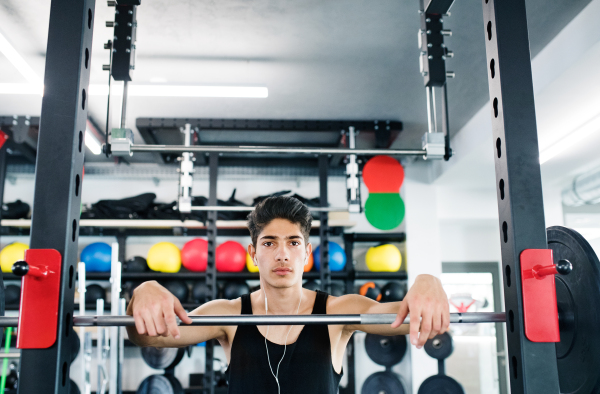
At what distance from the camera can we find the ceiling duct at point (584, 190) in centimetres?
504

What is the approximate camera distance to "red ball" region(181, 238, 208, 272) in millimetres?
5543

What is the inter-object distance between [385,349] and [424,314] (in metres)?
4.79

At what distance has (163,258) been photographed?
5.58 metres

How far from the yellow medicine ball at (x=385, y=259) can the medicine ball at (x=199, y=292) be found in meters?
1.95

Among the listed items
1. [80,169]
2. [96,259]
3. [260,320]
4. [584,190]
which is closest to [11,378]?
[96,259]

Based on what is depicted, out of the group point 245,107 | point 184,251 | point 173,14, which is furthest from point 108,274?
point 173,14

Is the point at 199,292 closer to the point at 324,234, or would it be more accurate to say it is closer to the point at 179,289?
the point at 179,289

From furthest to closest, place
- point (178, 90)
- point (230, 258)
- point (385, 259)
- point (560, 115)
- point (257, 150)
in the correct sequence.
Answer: point (385, 259) → point (230, 258) → point (560, 115) → point (178, 90) → point (257, 150)

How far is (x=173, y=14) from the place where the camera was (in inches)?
127

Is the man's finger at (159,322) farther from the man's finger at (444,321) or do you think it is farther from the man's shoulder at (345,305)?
the man's shoulder at (345,305)

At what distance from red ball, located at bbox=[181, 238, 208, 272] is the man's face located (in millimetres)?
3785

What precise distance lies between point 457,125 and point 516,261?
169 inches

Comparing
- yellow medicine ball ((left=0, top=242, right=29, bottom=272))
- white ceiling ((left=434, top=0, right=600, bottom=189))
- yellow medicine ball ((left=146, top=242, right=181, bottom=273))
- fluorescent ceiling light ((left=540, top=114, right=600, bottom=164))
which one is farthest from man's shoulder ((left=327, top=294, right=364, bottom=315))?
yellow medicine ball ((left=0, top=242, right=29, bottom=272))

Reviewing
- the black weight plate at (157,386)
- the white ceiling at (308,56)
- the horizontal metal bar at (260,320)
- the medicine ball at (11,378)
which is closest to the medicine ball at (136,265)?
the black weight plate at (157,386)
